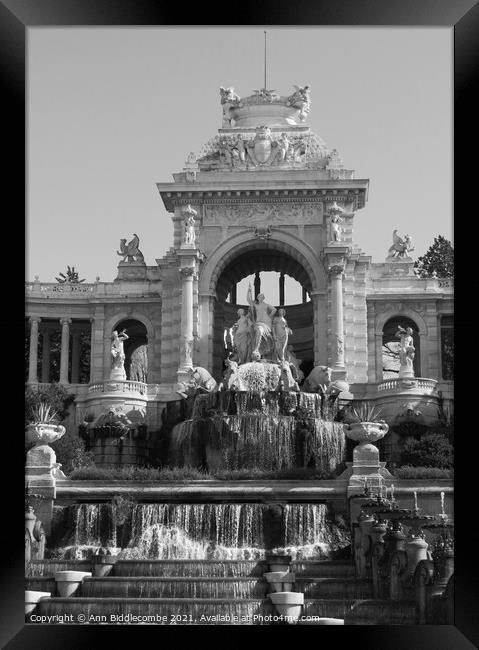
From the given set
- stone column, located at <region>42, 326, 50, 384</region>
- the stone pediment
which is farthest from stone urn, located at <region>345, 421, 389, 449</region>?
stone column, located at <region>42, 326, 50, 384</region>

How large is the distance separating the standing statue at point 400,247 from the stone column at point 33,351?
18.7 m

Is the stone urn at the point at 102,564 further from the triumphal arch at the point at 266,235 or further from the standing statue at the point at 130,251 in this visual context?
the standing statue at the point at 130,251

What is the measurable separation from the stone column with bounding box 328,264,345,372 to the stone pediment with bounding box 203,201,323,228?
10.3ft

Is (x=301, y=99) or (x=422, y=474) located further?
(x=301, y=99)

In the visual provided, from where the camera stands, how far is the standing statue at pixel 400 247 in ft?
209

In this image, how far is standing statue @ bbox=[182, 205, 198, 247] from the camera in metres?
60.6

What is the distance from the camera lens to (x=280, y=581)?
1236 inches

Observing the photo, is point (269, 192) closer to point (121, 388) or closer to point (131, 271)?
point (131, 271)

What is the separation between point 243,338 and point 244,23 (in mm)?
39878

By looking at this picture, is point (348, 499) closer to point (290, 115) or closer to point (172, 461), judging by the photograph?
point (172, 461)

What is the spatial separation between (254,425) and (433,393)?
10.7 meters

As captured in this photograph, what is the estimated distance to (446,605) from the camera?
83.3ft

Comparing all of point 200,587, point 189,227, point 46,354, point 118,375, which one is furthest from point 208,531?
point 46,354

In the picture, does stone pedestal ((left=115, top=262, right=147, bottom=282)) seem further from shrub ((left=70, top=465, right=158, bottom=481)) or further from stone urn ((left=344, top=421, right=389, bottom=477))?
stone urn ((left=344, top=421, right=389, bottom=477))
